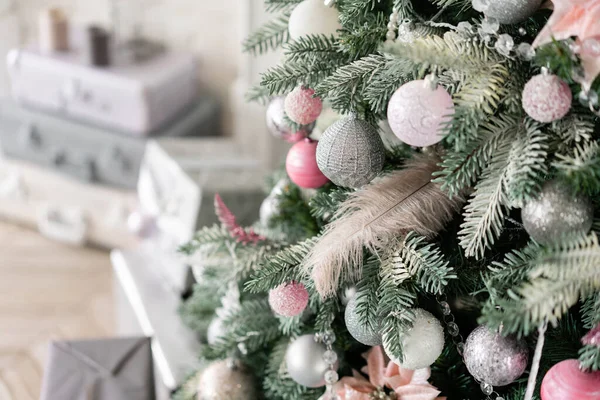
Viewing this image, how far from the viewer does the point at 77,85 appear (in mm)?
1605

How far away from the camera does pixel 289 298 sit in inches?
23.1

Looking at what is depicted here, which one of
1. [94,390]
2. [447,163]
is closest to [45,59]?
[94,390]

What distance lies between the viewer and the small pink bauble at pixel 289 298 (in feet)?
1.92

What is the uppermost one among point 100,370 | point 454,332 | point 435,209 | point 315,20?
point 315,20

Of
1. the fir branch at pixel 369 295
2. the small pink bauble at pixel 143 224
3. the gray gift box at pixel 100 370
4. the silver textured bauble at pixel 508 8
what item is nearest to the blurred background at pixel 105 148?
the small pink bauble at pixel 143 224

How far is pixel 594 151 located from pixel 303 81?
25cm

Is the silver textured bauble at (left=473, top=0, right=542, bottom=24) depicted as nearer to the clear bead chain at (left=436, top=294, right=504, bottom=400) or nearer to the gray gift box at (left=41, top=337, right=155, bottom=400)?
the clear bead chain at (left=436, top=294, right=504, bottom=400)

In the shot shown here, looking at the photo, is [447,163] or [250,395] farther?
[250,395]

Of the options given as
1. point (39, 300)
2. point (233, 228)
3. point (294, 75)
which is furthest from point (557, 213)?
point (39, 300)

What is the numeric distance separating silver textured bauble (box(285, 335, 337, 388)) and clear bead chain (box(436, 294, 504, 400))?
134 mm

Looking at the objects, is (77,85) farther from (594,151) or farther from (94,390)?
(594,151)

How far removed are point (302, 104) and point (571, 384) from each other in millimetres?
322

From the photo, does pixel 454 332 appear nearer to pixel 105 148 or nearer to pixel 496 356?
pixel 496 356

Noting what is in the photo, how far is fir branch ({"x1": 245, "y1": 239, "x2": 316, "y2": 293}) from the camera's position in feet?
1.85
